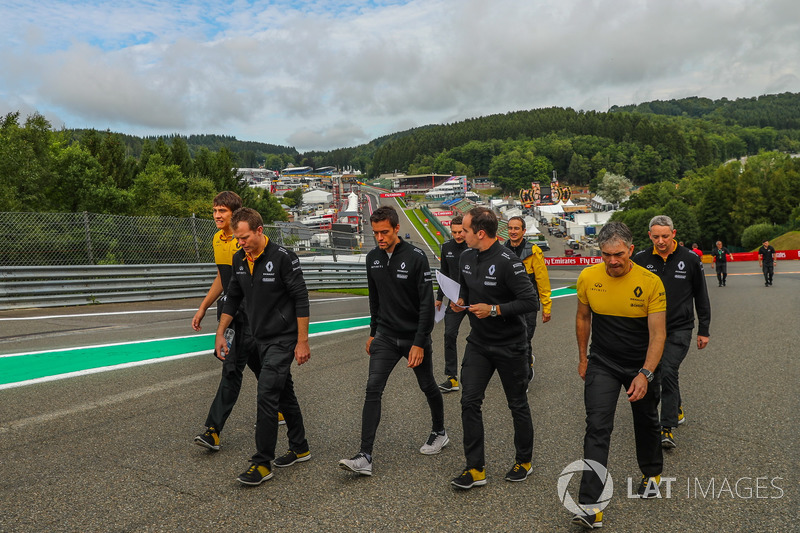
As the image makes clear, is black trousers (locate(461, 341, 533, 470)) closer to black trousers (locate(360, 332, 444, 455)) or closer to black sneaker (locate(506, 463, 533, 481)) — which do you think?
black sneaker (locate(506, 463, 533, 481))

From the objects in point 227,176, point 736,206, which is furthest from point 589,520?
point 736,206

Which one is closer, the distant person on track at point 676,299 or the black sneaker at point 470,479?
the black sneaker at point 470,479

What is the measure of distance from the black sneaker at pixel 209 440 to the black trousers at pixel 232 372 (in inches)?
1.6

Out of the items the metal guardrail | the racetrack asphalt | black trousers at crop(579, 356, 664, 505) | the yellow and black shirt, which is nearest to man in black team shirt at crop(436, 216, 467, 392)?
the racetrack asphalt

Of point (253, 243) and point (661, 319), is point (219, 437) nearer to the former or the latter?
point (253, 243)

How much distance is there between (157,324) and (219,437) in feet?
23.7

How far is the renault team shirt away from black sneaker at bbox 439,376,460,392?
3.04 metres

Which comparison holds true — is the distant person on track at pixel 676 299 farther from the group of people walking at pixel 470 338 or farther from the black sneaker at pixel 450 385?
the black sneaker at pixel 450 385

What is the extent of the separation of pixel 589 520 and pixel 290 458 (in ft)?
7.43

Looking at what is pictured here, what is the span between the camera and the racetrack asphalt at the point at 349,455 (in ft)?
12.4

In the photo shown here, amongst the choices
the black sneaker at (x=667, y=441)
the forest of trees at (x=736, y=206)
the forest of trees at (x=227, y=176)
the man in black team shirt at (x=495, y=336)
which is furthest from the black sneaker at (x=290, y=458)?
the forest of trees at (x=736, y=206)

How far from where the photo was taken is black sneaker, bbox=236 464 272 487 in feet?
13.9

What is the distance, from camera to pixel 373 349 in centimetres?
486

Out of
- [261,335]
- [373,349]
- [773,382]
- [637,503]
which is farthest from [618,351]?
Result: [773,382]
